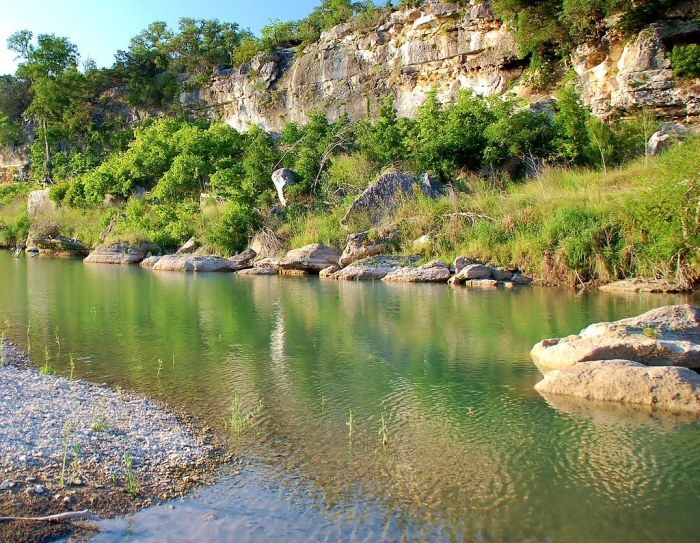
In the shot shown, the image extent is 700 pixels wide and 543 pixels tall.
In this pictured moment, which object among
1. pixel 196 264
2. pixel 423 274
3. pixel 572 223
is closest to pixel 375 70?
pixel 196 264

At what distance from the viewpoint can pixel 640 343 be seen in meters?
7.72

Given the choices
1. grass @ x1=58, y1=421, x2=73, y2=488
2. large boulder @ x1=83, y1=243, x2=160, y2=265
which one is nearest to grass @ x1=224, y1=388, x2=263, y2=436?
grass @ x1=58, y1=421, x2=73, y2=488

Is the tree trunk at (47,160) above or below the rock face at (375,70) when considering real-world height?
below

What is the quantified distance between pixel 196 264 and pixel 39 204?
62.8 feet

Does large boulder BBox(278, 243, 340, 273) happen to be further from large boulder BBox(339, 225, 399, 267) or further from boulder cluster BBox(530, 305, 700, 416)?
boulder cluster BBox(530, 305, 700, 416)

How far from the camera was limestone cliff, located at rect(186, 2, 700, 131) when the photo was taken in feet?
80.0

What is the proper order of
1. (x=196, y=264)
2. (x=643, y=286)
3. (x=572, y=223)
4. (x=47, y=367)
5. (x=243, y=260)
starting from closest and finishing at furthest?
(x=47, y=367) → (x=643, y=286) → (x=572, y=223) → (x=196, y=264) → (x=243, y=260)

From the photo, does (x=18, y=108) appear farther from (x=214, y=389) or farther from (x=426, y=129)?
(x=214, y=389)

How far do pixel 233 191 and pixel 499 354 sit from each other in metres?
20.0

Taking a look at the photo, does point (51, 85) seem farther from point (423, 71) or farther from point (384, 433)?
point (384, 433)

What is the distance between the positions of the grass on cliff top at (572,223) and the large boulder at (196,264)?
2.77m

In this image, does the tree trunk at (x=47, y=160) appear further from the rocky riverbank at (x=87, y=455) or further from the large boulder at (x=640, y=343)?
the large boulder at (x=640, y=343)

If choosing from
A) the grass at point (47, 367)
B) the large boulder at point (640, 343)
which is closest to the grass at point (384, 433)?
the large boulder at point (640, 343)

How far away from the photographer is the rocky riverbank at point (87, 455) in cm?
448
